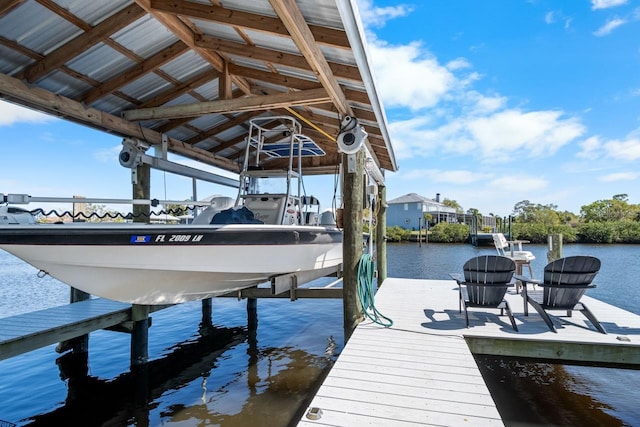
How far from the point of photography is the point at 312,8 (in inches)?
136

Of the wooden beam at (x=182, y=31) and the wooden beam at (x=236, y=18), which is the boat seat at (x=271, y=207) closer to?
the wooden beam at (x=182, y=31)

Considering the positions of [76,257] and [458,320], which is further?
[458,320]

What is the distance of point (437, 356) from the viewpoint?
12.4 feet

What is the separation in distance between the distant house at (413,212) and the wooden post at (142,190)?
41.6 meters

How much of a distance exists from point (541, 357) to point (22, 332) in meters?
6.08

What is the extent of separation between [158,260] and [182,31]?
2.86m

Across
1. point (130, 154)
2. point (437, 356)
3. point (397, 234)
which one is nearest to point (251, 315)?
point (130, 154)

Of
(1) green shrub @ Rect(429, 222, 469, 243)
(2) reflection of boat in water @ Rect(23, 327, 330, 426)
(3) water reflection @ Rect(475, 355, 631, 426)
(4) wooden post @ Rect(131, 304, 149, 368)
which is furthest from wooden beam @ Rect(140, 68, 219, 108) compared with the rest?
(1) green shrub @ Rect(429, 222, 469, 243)

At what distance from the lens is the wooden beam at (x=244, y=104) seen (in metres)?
4.81

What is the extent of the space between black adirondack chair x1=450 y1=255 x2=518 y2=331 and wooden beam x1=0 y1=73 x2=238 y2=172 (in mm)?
5593

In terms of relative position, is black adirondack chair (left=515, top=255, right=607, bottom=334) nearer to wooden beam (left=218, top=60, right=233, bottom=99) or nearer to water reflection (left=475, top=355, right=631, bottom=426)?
water reflection (left=475, top=355, right=631, bottom=426)

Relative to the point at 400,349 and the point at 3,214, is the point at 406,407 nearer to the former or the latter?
the point at 400,349

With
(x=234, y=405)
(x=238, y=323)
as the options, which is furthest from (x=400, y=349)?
(x=238, y=323)

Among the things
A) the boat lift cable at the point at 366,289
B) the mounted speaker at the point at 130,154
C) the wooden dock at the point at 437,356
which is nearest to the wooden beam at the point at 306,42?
the boat lift cable at the point at 366,289
